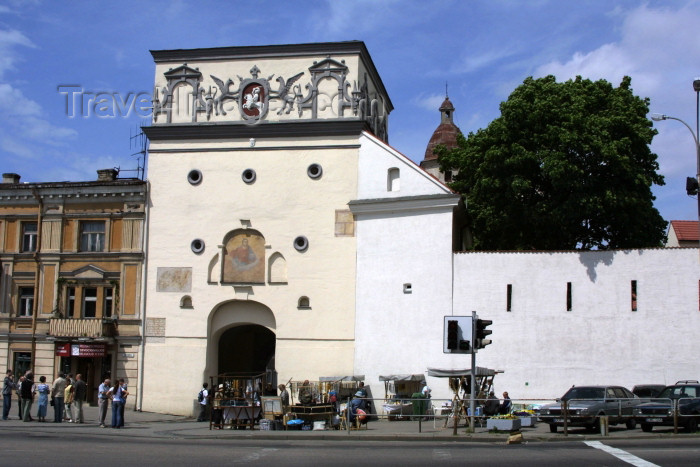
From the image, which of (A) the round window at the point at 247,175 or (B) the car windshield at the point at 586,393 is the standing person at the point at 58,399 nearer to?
(A) the round window at the point at 247,175

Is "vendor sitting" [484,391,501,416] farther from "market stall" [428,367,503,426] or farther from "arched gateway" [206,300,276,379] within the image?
"arched gateway" [206,300,276,379]

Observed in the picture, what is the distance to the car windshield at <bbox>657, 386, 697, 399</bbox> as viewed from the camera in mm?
24812

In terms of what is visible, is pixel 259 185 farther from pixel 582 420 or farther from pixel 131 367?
pixel 582 420

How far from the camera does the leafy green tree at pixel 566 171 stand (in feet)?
114

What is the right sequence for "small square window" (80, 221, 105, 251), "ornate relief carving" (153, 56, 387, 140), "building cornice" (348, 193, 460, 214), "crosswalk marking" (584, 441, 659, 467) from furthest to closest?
"small square window" (80, 221, 105, 251) → "ornate relief carving" (153, 56, 387, 140) → "building cornice" (348, 193, 460, 214) → "crosswalk marking" (584, 441, 659, 467)

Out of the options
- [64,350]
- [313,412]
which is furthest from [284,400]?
[64,350]

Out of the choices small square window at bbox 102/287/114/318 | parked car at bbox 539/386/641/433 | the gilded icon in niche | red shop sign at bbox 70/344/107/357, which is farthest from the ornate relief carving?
parked car at bbox 539/386/641/433

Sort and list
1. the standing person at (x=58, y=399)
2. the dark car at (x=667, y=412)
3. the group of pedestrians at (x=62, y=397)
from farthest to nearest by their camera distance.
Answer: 1. the standing person at (x=58, y=399)
2. the group of pedestrians at (x=62, y=397)
3. the dark car at (x=667, y=412)

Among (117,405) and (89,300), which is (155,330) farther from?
(117,405)

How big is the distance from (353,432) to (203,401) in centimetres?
899

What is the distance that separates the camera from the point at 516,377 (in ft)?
105

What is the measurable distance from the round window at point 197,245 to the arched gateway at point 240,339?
8.46ft

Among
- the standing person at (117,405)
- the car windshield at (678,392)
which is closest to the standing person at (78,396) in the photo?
the standing person at (117,405)

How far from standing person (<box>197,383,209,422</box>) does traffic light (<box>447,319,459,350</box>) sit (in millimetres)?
12472
